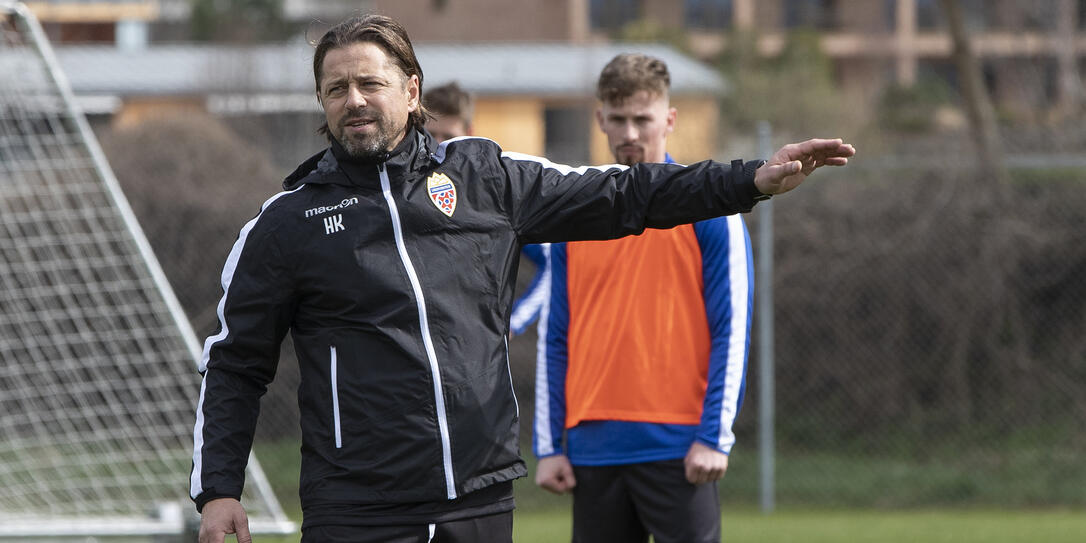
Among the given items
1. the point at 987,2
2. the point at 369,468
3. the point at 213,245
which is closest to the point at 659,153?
the point at 369,468

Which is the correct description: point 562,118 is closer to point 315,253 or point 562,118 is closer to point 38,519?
point 38,519

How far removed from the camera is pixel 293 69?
45.1 ft

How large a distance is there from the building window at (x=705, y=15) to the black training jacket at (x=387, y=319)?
3305 cm

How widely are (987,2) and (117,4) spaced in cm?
1963

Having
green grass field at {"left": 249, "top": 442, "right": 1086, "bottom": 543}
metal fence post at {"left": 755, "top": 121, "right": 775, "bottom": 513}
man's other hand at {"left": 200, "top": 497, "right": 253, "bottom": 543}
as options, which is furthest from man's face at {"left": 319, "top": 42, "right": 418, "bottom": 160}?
metal fence post at {"left": 755, "top": 121, "right": 775, "bottom": 513}

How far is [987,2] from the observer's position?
70.3 feet

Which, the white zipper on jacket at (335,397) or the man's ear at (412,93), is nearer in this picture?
the white zipper on jacket at (335,397)


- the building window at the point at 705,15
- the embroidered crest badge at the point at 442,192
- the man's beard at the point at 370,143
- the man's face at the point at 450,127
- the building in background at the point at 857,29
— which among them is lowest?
the embroidered crest badge at the point at 442,192

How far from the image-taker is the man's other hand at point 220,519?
3100mm

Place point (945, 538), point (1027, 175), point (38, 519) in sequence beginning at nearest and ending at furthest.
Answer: point (38, 519) < point (945, 538) < point (1027, 175)

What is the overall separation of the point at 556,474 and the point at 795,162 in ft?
5.73

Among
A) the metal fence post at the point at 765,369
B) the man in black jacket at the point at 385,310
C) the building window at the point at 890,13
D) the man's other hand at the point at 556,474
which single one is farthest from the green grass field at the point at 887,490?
the building window at the point at 890,13

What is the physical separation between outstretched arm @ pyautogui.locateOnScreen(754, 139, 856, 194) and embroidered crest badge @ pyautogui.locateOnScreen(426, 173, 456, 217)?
2.42 feet

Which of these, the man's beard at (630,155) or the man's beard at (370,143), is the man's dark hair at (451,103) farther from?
the man's beard at (370,143)
